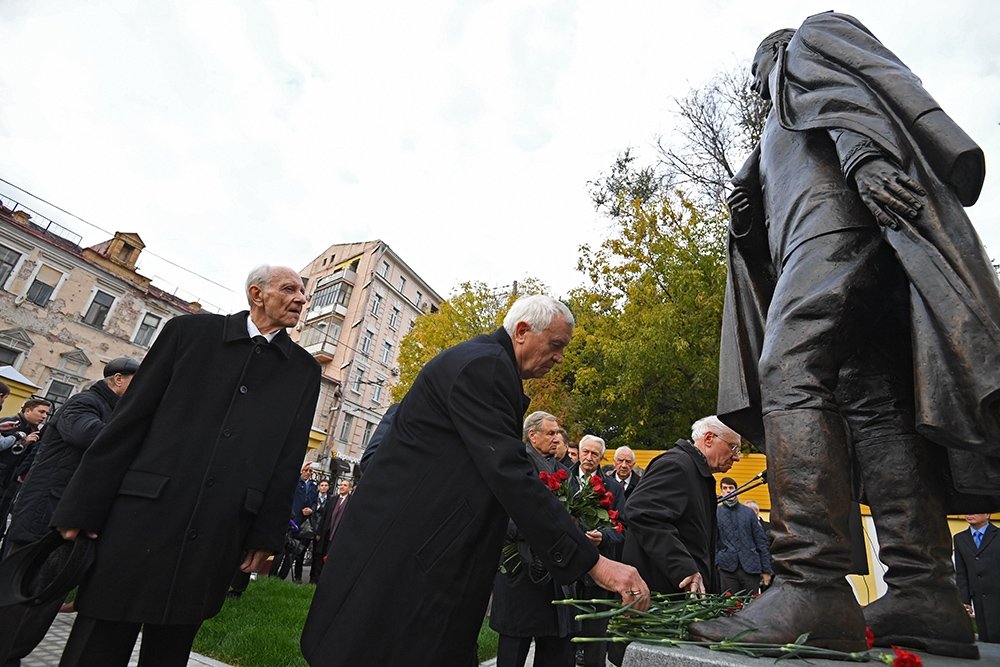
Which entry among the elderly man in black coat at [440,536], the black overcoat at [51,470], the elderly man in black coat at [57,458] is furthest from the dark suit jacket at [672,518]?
the black overcoat at [51,470]

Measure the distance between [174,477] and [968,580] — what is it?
8954 millimetres

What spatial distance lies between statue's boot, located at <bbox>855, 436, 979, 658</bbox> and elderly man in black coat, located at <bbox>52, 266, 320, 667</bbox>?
2407 mm

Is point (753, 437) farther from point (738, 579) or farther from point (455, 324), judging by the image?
point (455, 324)

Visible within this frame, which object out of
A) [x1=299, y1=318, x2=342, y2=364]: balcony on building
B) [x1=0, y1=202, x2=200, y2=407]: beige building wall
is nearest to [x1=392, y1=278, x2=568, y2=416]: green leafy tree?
[x1=0, y1=202, x2=200, y2=407]: beige building wall

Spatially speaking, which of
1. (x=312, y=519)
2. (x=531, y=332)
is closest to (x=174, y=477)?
(x=531, y=332)

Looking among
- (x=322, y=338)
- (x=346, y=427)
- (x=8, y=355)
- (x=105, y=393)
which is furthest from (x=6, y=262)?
(x=105, y=393)

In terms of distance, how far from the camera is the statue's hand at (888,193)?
Answer: 1910mm

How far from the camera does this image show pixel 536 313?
2.61 metres

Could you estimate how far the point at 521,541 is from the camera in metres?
3.85

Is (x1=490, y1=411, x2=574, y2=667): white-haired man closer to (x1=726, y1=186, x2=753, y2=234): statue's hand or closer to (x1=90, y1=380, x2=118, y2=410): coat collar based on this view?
(x1=726, y1=186, x2=753, y2=234): statue's hand

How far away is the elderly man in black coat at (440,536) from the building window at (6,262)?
3856 cm

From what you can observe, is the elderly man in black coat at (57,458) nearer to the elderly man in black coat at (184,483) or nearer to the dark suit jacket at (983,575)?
the elderly man in black coat at (184,483)

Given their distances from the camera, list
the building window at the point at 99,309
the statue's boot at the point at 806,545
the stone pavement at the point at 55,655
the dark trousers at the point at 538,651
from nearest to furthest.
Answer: the statue's boot at the point at 806,545 < the stone pavement at the point at 55,655 < the dark trousers at the point at 538,651 < the building window at the point at 99,309

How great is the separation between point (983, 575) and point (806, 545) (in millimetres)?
7729
